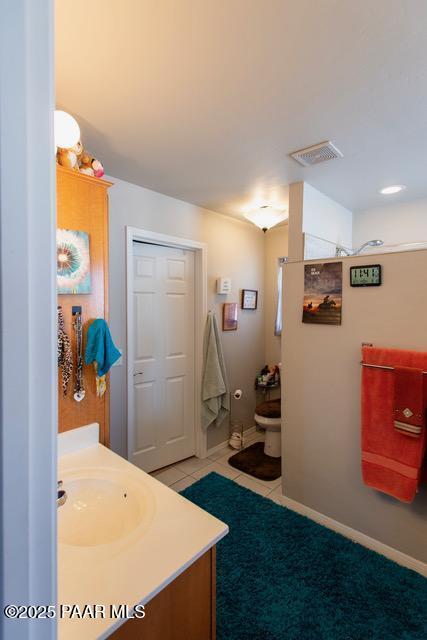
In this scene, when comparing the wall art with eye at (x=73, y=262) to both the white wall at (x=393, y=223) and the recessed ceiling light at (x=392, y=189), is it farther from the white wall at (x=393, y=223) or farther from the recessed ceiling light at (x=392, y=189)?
the white wall at (x=393, y=223)

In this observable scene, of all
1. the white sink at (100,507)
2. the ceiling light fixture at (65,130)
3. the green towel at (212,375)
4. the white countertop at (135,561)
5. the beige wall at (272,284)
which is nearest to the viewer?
the white countertop at (135,561)

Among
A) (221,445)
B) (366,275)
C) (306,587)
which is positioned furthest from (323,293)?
(221,445)

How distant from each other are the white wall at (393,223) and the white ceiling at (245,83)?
0.57 metres

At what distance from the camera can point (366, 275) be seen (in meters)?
1.78

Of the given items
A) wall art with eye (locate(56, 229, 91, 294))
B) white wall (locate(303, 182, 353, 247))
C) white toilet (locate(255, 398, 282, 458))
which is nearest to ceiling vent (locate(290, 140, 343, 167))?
white wall (locate(303, 182, 353, 247))

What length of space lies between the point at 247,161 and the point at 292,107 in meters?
0.55

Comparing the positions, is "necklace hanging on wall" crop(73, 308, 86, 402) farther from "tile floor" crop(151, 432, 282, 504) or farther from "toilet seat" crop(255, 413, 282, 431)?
"toilet seat" crop(255, 413, 282, 431)

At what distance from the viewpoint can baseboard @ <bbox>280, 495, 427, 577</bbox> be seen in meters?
1.68

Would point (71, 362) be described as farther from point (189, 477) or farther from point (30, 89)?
point (189, 477)

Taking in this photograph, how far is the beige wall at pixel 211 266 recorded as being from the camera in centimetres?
227

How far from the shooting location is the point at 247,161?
1.98m

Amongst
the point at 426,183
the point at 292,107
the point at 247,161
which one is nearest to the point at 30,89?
the point at 292,107

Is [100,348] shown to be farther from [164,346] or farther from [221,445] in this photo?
[221,445]

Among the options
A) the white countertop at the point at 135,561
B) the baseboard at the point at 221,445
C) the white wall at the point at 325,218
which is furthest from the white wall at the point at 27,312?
the baseboard at the point at 221,445
